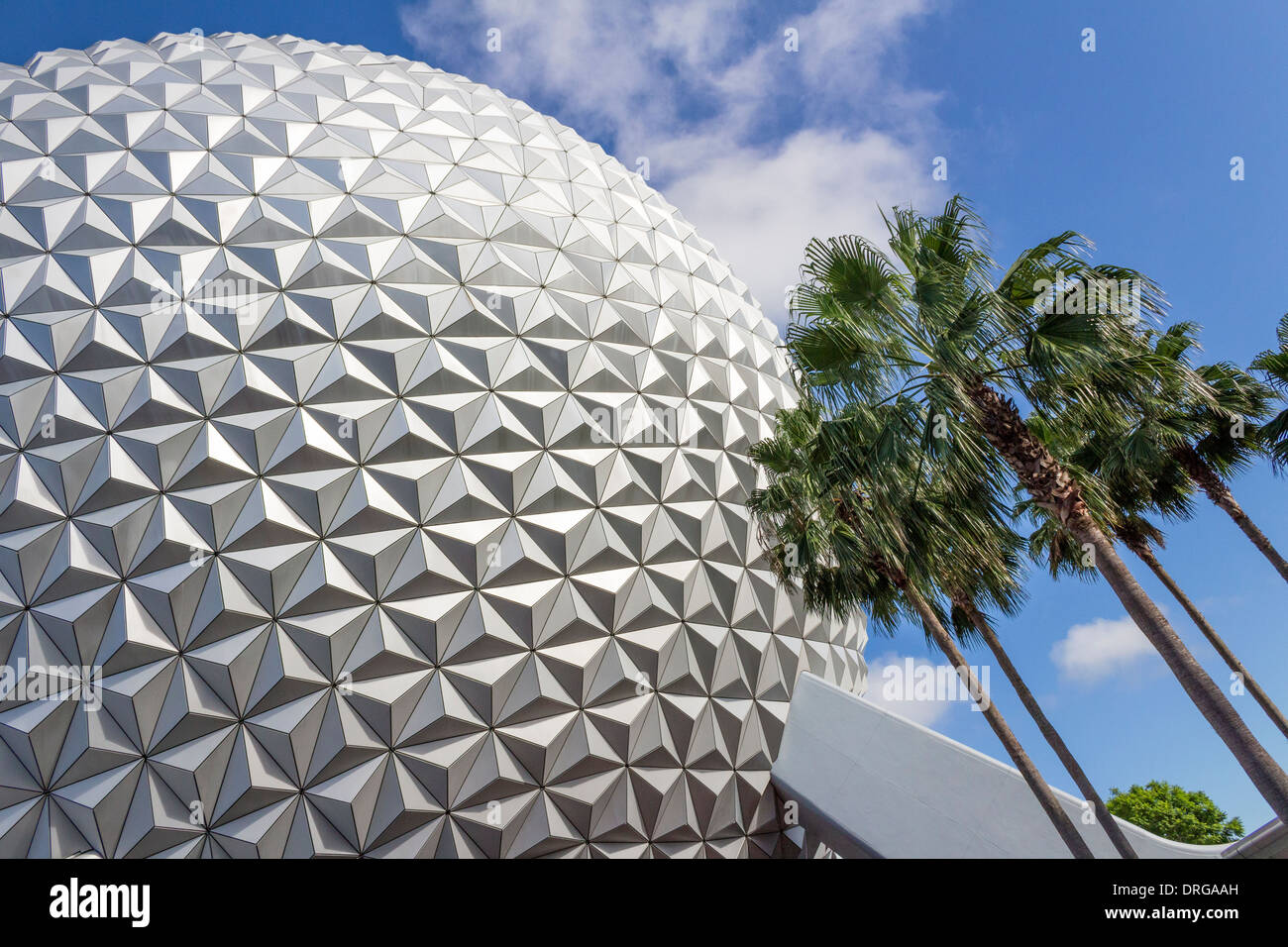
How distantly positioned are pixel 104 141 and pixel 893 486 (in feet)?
48.5

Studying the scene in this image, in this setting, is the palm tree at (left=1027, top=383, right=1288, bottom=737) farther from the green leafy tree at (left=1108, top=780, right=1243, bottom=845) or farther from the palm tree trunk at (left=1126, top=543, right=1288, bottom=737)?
the green leafy tree at (left=1108, top=780, right=1243, bottom=845)

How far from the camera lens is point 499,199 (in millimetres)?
15078

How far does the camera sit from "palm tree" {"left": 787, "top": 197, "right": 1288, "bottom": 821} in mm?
8219

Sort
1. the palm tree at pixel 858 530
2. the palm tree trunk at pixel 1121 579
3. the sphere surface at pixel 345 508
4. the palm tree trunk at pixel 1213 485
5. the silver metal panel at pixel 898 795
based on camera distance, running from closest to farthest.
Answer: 1. the palm tree trunk at pixel 1121 579
2. the palm tree at pixel 858 530
3. the sphere surface at pixel 345 508
4. the silver metal panel at pixel 898 795
5. the palm tree trunk at pixel 1213 485

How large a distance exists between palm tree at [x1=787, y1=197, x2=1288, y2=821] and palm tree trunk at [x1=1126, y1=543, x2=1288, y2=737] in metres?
7.30

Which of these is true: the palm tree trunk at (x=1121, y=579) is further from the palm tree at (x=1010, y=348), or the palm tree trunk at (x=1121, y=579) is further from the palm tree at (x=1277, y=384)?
the palm tree at (x=1277, y=384)

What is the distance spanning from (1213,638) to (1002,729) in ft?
19.7

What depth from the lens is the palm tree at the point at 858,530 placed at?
31.2 feet

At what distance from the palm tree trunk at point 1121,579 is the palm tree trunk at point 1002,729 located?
334 centimetres

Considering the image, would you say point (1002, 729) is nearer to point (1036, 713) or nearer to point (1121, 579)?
point (1036, 713)

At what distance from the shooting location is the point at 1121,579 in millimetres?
7949

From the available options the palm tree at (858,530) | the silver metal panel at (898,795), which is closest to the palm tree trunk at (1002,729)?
the palm tree at (858,530)
